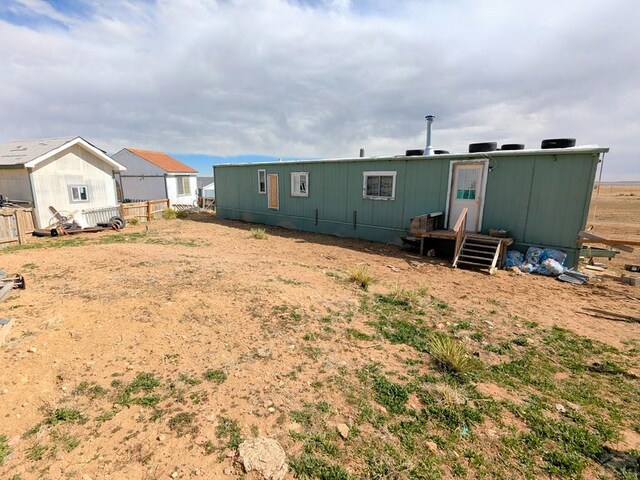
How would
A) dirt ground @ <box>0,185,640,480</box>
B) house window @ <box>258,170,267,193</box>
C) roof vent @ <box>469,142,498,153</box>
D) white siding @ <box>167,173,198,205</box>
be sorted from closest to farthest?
dirt ground @ <box>0,185,640,480</box> < roof vent @ <box>469,142,498,153</box> < house window @ <box>258,170,267,193</box> < white siding @ <box>167,173,198,205</box>

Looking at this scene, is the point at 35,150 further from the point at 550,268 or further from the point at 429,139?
the point at 550,268

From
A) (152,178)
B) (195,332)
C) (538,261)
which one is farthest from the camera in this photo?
(152,178)

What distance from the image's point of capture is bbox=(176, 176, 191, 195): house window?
85.4ft

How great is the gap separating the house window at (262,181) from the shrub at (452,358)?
43.9 ft

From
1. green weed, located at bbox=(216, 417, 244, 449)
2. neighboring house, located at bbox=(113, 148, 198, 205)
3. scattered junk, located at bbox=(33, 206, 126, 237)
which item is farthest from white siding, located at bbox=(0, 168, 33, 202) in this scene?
green weed, located at bbox=(216, 417, 244, 449)

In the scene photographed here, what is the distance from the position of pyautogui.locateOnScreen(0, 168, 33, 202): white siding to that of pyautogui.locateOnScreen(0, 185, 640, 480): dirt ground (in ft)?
17.5

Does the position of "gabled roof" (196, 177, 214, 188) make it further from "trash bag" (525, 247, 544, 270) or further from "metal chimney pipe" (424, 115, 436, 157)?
"trash bag" (525, 247, 544, 270)

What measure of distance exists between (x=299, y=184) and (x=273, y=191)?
1.91m

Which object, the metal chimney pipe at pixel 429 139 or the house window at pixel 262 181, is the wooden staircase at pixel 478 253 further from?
the house window at pixel 262 181

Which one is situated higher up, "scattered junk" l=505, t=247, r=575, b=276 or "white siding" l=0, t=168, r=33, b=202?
"white siding" l=0, t=168, r=33, b=202

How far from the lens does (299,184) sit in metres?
14.5

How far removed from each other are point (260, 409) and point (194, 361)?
1228 mm

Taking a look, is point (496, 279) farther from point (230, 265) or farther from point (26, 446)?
point (26, 446)

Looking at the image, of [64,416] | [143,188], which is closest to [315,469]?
[64,416]
